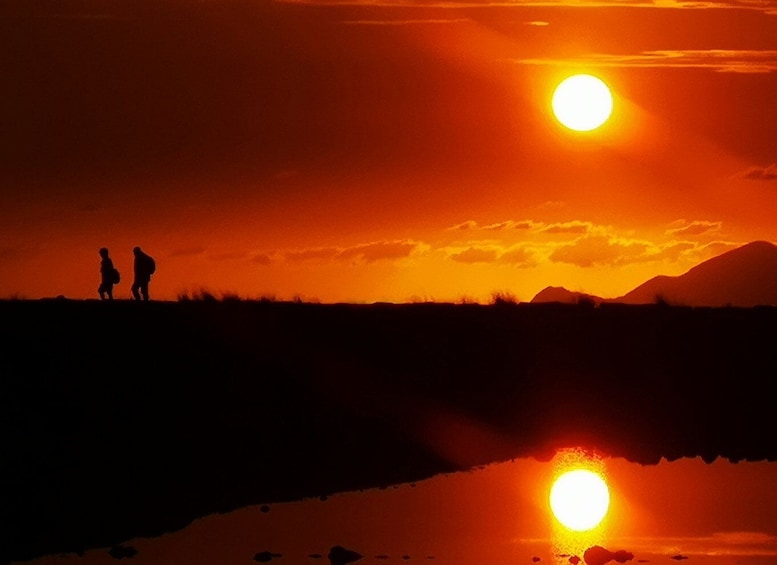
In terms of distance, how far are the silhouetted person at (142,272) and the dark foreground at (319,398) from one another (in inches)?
34.5

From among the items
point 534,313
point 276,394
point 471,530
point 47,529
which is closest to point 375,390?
point 276,394

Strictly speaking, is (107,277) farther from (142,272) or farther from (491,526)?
(491,526)

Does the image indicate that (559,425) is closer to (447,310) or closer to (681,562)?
(447,310)

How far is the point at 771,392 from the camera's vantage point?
4753 cm

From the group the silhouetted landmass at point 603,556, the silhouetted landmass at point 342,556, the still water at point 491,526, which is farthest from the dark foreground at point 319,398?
the silhouetted landmass at point 603,556

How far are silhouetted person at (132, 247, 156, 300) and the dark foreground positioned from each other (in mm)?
876

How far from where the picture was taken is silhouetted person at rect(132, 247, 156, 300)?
40.9 metres

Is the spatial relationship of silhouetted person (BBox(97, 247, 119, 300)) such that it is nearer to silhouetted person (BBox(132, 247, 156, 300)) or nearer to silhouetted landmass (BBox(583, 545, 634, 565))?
silhouetted person (BBox(132, 247, 156, 300))

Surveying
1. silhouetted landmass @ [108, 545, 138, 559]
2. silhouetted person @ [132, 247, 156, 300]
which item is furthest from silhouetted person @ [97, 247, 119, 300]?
silhouetted landmass @ [108, 545, 138, 559]

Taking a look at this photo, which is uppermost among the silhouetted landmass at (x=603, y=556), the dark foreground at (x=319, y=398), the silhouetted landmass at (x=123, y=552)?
the dark foreground at (x=319, y=398)

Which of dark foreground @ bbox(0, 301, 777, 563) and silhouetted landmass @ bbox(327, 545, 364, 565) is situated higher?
dark foreground @ bbox(0, 301, 777, 563)

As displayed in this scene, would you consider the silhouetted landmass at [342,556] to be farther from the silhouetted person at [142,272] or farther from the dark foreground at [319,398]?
the silhouetted person at [142,272]

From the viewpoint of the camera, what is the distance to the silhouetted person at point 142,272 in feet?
134

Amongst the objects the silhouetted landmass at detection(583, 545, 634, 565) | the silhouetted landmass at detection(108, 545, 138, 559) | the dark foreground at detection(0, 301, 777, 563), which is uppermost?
the dark foreground at detection(0, 301, 777, 563)
